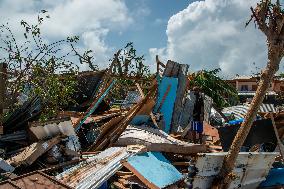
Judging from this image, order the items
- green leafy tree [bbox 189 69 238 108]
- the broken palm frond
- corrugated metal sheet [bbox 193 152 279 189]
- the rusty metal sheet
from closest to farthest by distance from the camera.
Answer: the rusty metal sheet < corrugated metal sheet [bbox 193 152 279 189] < the broken palm frond < green leafy tree [bbox 189 69 238 108]

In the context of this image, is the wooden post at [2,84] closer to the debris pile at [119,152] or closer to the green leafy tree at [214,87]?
the debris pile at [119,152]

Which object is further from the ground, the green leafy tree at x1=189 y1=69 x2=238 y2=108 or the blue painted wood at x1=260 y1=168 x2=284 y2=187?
the green leafy tree at x1=189 y1=69 x2=238 y2=108

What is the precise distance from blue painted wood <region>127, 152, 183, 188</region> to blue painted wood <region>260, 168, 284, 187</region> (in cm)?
243

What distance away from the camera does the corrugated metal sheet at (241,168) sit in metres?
7.59

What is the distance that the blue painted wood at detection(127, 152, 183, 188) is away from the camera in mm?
7922

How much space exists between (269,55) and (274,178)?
338 centimetres

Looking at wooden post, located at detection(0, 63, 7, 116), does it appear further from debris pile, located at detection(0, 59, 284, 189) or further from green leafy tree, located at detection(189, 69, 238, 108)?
green leafy tree, located at detection(189, 69, 238, 108)

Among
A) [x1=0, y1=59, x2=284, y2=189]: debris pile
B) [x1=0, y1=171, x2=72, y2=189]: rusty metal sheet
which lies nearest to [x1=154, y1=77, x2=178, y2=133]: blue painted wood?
[x1=0, y1=59, x2=284, y2=189]: debris pile

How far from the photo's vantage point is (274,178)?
963 centimetres

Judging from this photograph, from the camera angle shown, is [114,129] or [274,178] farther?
[114,129]

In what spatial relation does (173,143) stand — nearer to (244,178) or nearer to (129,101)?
(244,178)

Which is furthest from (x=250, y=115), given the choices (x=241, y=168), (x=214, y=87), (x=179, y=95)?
(x=214, y=87)

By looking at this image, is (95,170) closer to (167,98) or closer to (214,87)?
(167,98)

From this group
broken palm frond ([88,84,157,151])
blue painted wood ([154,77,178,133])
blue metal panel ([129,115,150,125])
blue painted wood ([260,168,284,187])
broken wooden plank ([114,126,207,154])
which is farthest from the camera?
blue painted wood ([154,77,178,133])
